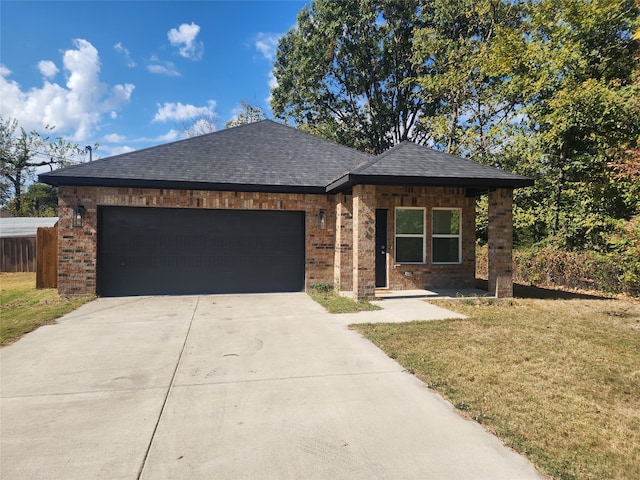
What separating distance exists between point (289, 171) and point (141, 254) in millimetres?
4579

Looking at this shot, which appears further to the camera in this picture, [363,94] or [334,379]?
[363,94]

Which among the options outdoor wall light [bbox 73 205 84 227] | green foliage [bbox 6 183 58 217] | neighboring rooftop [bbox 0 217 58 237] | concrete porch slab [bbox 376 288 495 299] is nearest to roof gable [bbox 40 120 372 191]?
outdoor wall light [bbox 73 205 84 227]

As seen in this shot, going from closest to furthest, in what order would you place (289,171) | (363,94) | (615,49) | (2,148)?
(289,171) < (615,49) < (363,94) < (2,148)

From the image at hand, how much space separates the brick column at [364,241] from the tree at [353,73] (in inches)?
629

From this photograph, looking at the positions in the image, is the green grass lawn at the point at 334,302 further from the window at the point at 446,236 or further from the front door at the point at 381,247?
the window at the point at 446,236

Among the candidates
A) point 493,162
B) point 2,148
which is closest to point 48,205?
point 2,148

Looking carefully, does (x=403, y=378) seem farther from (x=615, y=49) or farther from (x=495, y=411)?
(x=615, y=49)

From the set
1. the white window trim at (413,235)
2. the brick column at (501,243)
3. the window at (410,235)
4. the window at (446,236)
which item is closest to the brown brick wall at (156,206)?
the white window trim at (413,235)

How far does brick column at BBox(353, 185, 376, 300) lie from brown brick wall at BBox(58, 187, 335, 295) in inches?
72.3

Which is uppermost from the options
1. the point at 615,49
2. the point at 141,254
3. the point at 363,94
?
the point at 363,94

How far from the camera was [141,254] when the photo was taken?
10133mm

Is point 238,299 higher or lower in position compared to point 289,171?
lower

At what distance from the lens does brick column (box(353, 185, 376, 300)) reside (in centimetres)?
905

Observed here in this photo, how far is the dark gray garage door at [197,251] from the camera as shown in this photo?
395 inches
